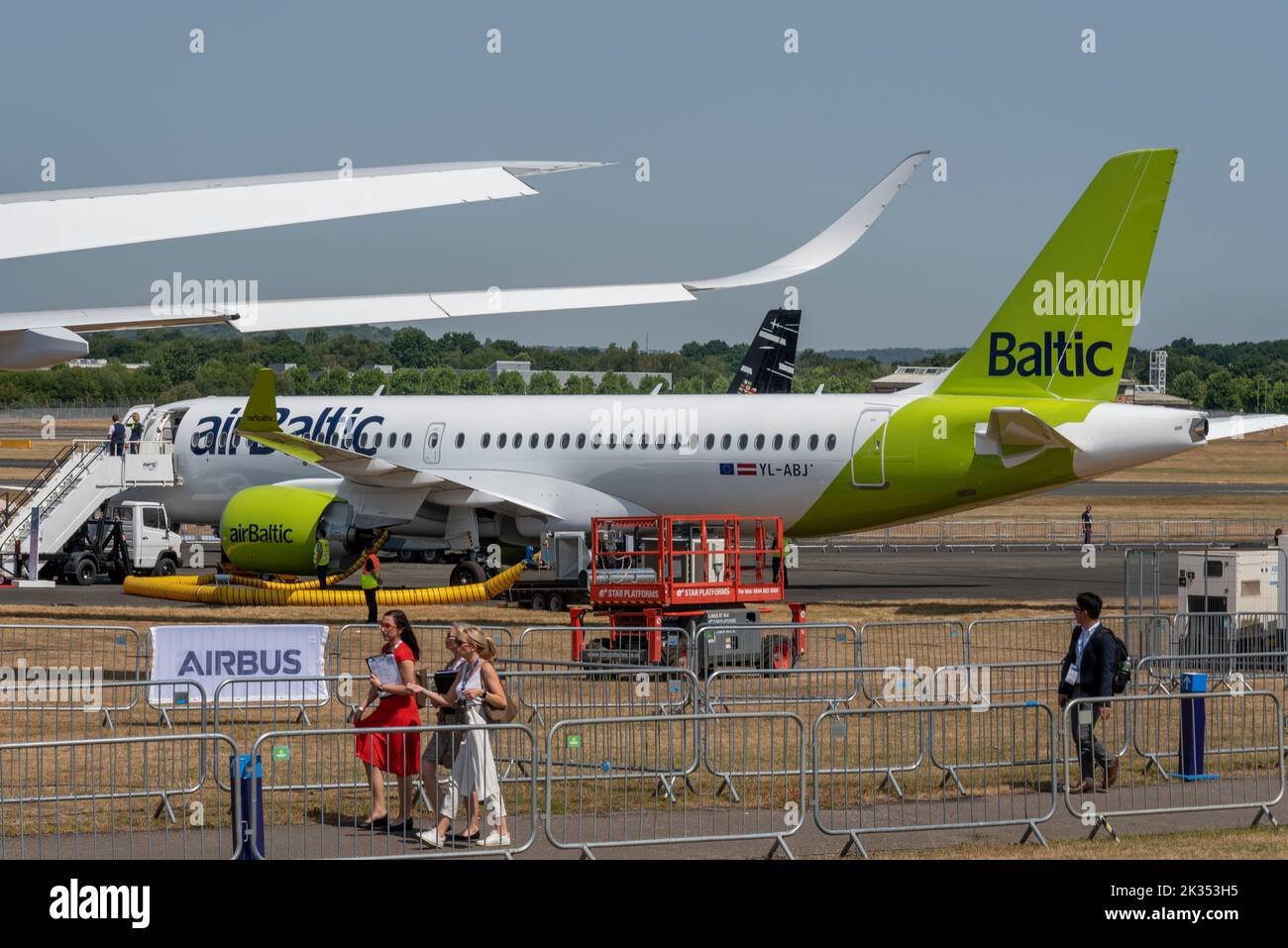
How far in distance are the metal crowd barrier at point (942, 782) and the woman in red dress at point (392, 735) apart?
279 cm

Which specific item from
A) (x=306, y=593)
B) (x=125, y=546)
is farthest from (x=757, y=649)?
(x=125, y=546)

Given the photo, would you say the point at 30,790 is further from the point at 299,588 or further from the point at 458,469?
the point at 458,469

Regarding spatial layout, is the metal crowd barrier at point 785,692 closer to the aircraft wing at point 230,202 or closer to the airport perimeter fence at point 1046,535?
the aircraft wing at point 230,202

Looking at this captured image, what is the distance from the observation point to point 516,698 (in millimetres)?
16766

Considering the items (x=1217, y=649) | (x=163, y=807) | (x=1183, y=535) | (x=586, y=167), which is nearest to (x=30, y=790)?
(x=163, y=807)

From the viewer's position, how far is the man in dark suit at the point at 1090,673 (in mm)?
13203

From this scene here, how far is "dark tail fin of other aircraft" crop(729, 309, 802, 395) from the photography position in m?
49.7

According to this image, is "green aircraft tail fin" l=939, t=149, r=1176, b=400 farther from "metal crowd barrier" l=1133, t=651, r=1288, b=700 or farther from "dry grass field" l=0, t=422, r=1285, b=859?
"metal crowd barrier" l=1133, t=651, r=1288, b=700

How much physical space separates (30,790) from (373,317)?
520 centimetres

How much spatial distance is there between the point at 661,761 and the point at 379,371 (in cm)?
10190

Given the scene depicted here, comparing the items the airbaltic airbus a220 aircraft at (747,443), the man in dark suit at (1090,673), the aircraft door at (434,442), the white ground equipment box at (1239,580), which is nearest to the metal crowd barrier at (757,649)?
the white ground equipment box at (1239,580)

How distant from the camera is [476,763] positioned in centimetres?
1140

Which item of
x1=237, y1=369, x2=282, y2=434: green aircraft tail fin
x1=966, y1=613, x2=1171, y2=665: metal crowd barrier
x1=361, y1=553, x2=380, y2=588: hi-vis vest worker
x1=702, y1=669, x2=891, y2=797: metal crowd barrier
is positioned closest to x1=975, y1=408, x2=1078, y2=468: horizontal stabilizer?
x1=966, y1=613, x2=1171, y2=665: metal crowd barrier

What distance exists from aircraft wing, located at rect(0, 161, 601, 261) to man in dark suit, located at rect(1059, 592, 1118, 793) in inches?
303
